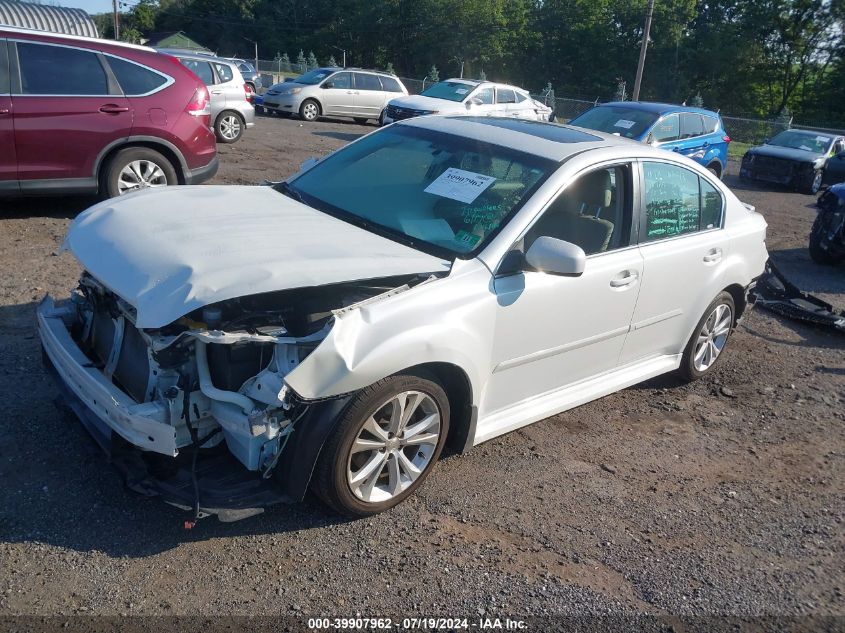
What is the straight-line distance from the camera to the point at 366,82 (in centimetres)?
2162

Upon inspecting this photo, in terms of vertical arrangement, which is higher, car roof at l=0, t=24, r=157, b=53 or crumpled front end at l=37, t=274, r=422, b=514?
car roof at l=0, t=24, r=157, b=53

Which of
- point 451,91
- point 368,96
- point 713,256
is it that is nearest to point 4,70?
point 713,256

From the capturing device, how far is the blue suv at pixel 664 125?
12.4 m

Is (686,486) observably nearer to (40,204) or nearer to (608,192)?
(608,192)

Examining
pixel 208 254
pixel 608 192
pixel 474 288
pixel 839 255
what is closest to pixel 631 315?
pixel 608 192

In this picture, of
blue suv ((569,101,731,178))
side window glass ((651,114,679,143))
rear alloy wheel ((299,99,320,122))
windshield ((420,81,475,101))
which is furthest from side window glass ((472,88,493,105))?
side window glass ((651,114,679,143))

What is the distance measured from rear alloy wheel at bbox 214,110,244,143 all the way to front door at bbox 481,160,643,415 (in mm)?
11461

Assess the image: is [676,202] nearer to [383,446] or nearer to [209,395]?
[383,446]

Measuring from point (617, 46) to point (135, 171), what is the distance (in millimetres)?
53645

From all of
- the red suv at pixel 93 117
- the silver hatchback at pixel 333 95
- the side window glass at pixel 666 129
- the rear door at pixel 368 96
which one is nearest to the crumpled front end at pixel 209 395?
the red suv at pixel 93 117

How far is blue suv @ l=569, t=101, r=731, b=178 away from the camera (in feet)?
40.7

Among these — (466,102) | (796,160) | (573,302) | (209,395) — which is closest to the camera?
(209,395)

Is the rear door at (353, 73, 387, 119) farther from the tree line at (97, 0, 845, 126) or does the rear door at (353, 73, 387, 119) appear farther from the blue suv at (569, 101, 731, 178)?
the tree line at (97, 0, 845, 126)

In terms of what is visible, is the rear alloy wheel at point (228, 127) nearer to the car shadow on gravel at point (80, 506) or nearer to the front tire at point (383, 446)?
the car shadow on gravel at point (80, 506)
